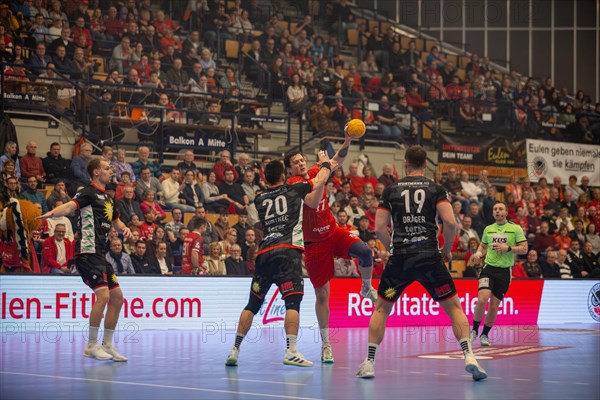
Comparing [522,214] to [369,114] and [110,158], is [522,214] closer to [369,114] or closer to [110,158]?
[369,114]

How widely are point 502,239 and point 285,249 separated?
5.19 m

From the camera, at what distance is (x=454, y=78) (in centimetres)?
3012

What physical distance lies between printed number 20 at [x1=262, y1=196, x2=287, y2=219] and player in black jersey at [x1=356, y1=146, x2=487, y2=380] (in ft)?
4.53

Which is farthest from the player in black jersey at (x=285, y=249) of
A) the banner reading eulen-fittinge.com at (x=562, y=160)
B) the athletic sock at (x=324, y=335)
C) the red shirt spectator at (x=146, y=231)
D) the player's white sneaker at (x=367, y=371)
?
the banner reading eulen-fittinge.com at (x=562, y=160)

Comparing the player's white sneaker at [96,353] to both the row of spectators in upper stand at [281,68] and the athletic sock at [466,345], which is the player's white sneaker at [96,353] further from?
the row of spectators in upper stand at [281,68]

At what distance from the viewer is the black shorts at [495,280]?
1465 cm

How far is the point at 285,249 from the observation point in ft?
34.9

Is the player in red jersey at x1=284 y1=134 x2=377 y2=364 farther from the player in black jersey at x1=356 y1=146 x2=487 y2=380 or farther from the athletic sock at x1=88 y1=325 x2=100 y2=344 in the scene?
the athletic sock at x1=88 y1=325 x2=100 y2=344

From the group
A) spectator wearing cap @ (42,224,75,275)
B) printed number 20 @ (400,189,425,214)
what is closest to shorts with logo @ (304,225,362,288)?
printed number 20 @ (400,189,425,214)

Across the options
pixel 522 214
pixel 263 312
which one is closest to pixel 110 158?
pixel 263 312

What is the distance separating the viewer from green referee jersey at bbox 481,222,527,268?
14602 mm

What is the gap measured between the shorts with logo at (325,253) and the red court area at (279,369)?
1067 mm

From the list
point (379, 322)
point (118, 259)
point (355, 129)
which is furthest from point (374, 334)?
point (118, 259)

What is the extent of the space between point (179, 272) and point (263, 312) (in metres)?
1.90
